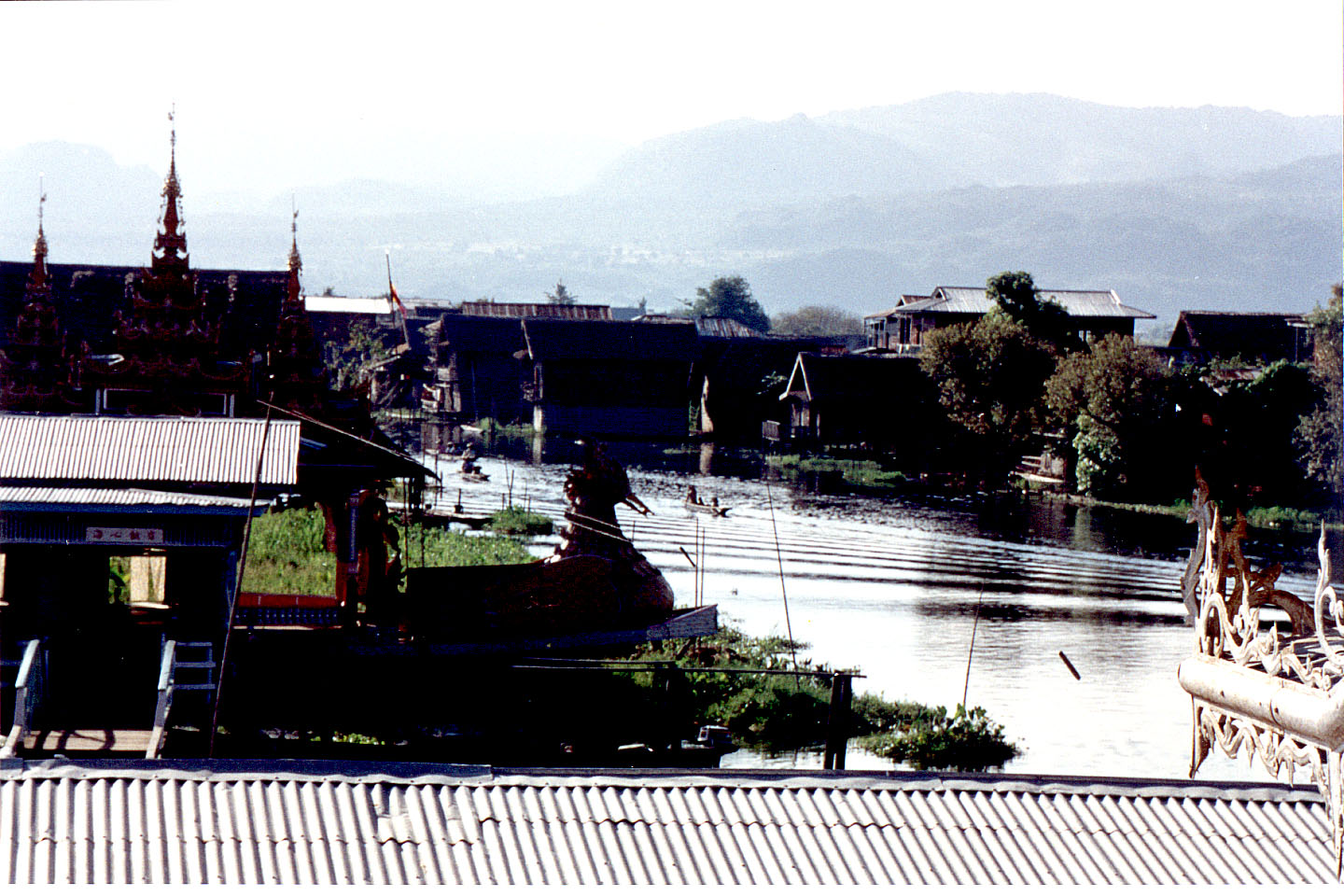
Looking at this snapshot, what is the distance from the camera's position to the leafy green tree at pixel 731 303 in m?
91.6

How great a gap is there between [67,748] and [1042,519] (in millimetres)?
27194

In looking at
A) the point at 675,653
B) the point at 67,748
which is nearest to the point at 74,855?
the point at 67,748

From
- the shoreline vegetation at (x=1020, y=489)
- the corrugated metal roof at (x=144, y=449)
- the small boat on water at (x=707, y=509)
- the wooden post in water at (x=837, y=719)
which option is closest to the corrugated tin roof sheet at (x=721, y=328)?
the shoreline vegetation at (x=1020, y=489)

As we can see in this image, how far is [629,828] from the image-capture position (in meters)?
6.47

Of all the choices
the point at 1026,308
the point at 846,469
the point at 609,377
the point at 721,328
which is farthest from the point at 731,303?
the point at 846,469

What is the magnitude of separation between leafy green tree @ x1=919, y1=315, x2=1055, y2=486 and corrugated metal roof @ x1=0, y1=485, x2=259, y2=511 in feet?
98.1

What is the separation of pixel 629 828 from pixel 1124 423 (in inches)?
1211

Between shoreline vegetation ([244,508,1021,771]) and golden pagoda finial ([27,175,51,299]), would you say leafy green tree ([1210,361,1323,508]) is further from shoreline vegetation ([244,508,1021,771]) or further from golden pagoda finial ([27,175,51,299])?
golden pagoda finial ([27,175,51,299])

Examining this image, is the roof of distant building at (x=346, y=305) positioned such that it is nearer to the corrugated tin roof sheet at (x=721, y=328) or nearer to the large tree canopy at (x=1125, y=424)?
the corrugated tin roof sheet at (x=721, y=328)

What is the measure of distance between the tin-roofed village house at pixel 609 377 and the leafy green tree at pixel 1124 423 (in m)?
18.1

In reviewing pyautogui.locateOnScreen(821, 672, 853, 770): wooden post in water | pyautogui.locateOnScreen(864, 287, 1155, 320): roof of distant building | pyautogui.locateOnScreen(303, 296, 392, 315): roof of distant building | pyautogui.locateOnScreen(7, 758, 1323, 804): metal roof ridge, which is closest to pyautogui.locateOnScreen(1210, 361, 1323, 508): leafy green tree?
pyautogui.locateOnScreen(864, 287, 1155, 320): roof of distant building

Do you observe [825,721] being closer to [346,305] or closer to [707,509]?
[707,509]

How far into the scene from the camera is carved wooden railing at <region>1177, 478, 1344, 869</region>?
2281mm

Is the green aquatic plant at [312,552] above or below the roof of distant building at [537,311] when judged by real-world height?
below
